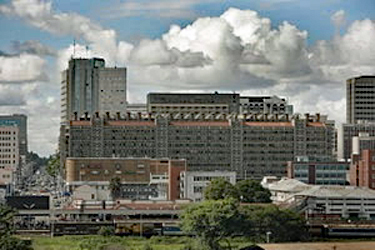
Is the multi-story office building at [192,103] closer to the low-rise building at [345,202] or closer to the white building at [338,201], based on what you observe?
the white building at [338,201]

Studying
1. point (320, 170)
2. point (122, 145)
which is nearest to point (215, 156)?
point (122, 145)

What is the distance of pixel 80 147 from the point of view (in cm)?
3191

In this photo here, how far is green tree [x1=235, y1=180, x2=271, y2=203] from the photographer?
2111 cm

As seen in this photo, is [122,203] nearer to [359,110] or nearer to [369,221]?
[369,221]

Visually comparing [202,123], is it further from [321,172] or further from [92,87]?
[92,87]

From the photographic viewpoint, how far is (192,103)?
42781 millimetres

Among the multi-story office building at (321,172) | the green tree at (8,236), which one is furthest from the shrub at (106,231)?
the multi-story office building at (321,172)

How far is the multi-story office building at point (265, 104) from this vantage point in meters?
46.7

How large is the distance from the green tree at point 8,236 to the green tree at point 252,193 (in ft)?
16.0

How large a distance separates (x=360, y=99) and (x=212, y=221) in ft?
111

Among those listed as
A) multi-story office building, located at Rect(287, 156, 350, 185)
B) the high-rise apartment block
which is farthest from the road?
the high-rise apartment block

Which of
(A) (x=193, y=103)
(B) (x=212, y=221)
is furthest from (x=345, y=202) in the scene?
(A) (x=193, y=103)

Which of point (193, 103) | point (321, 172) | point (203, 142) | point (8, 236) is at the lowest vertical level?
point (8, 236)

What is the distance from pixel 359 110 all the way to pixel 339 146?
600 cm
